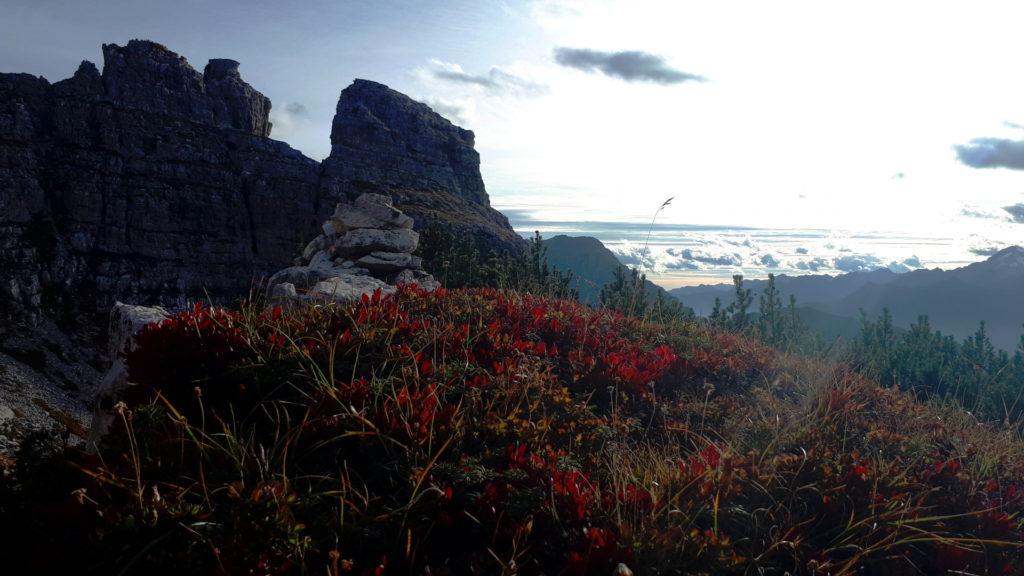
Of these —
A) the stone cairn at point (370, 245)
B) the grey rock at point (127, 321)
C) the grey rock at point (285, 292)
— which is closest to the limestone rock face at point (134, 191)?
the stone cairn at point (370, 245)

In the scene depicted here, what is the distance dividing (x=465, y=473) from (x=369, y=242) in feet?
65.7

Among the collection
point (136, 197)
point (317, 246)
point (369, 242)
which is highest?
point (136, 197)

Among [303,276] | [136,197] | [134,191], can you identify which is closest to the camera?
[303,276]

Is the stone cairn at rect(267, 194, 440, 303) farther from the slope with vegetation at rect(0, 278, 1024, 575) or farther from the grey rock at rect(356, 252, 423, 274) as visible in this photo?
the slope with vegetation at rect(0, 278, 1024, 575)

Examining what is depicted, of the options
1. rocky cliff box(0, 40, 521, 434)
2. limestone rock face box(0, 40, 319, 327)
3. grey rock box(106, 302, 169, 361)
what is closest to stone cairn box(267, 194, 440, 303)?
grey rock box(106, 302, 169, 361)

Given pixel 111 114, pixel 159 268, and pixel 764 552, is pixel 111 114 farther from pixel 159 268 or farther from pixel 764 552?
pixel 764 552

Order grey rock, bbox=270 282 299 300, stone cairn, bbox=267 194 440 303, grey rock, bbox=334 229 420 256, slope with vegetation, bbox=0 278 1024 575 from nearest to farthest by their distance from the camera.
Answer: slope with vegetation, bbox=0 278 1024 575, grey rock, bbox=270 282 299 300, stone cairn, bbox=267 194 440 303, grey rock, bbox=334 229 420 256

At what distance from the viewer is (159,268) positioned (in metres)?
132

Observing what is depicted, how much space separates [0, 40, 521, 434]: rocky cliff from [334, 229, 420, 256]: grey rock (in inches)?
3629

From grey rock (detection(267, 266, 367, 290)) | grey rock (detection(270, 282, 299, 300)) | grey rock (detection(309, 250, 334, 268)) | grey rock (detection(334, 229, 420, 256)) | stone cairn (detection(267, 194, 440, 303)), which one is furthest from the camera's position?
grey rock (detection(309, 250, 334, 268))

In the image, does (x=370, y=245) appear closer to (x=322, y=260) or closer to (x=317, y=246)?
(x=322, y=260)

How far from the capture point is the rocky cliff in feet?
374

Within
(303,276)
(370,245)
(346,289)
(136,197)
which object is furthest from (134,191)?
(346,289)

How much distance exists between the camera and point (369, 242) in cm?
2300
